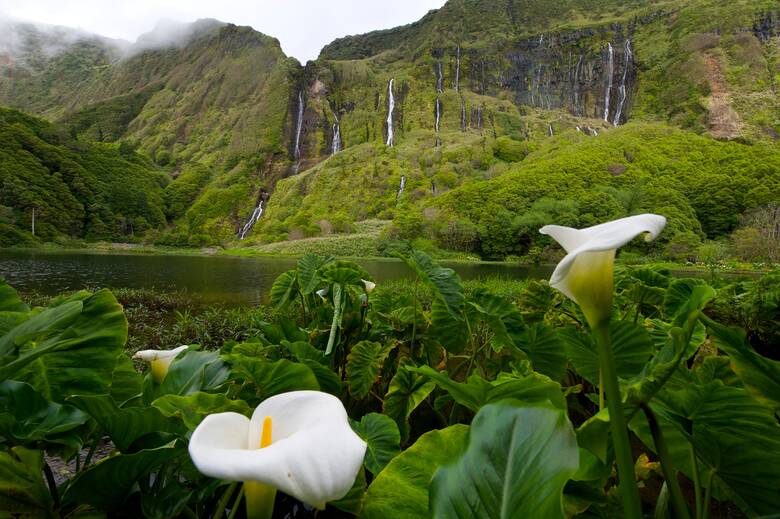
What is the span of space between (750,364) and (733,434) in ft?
0.32

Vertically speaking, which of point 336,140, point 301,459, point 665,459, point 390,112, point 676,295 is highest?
point 390,112

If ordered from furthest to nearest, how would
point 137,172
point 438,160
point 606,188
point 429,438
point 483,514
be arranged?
1. point 137,172
2. point 438,160
3. point 606,188
4. point 429,438
5. point 483,514

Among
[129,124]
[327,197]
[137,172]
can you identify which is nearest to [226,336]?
[327,197]

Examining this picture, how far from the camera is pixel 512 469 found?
12.9 inches

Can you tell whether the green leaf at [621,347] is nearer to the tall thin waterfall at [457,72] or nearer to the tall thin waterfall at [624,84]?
the tall thin waterfall at [624,84]

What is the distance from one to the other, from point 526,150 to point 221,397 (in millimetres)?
44764

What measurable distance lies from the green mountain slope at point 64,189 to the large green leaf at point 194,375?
35507 mm

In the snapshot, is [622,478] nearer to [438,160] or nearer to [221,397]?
[221,397]

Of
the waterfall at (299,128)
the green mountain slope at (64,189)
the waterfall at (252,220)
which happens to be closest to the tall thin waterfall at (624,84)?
the waterfall at (299,128)

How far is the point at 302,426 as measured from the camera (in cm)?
37

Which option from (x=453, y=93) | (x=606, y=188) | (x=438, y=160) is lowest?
(x=606, y=188)

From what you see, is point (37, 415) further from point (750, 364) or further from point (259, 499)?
point (750, 364)

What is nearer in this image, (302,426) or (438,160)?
(302,426)

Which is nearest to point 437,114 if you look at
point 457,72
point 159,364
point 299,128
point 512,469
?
point 457,72
